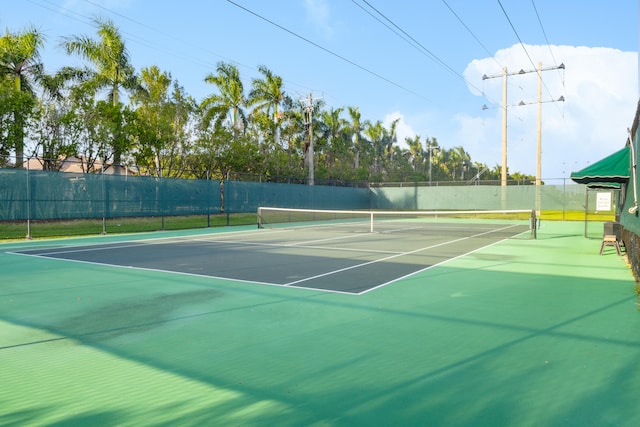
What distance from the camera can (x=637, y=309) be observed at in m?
5.82

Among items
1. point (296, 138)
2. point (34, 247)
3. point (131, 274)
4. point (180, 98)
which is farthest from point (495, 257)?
point (296, 138)

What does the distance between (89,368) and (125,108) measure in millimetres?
24705

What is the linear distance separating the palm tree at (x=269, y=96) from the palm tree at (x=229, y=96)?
1508mm

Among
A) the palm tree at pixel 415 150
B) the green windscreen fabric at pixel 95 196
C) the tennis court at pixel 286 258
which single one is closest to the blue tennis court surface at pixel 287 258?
the tennis court at pixel 286 258

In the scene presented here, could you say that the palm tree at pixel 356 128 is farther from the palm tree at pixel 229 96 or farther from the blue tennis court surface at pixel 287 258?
the blue tennis court surface at pixel 287 258

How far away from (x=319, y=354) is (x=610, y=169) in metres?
9.34

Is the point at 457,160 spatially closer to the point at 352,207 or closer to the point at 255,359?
the point at 352,207

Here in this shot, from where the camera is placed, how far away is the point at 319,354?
13.9 ft

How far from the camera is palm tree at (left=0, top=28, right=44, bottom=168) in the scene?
72.4 ft

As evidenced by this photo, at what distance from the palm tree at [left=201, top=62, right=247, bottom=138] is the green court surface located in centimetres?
2910

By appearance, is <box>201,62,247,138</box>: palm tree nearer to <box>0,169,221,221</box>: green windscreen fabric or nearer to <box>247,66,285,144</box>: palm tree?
<box>247,66,285,144</box>: palm tree

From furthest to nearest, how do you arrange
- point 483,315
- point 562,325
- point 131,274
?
point 131,274 → point 483,315 → point 562,325

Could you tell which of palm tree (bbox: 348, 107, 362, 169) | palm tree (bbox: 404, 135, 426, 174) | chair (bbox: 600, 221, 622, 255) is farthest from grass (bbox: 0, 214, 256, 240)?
palm tree (bbox: 404, 135, 426, 174)

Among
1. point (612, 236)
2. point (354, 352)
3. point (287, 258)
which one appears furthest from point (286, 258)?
point (612, 236)
